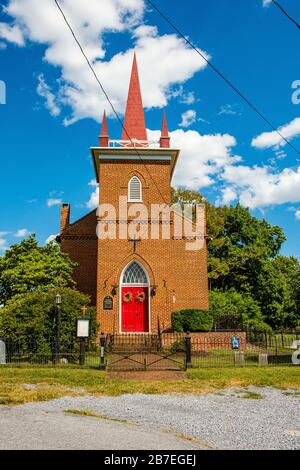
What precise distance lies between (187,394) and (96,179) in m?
20.3

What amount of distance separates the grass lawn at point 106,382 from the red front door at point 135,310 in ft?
24.5

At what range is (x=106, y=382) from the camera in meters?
11.6

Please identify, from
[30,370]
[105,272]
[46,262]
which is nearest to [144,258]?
[105,272]

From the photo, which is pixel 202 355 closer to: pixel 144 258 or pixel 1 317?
pixel 144 258

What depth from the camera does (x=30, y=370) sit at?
13297 mm

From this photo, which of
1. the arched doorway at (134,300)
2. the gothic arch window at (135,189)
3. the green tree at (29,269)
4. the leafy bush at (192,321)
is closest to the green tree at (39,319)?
the green tree at (29,269)

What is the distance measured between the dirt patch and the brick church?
7.58 metres

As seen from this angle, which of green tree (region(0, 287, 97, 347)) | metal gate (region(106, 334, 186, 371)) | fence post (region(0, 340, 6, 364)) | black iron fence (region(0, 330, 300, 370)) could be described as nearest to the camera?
metal gate (region(106, 334, 186, 371))

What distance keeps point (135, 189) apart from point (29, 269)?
6.97m

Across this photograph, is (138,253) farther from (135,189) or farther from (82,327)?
(82,327)

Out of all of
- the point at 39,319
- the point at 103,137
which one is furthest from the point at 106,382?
the point at 103,137

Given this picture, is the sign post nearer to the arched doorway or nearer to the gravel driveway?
the gravel driveway

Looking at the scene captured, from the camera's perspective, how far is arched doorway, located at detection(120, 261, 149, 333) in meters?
21.2

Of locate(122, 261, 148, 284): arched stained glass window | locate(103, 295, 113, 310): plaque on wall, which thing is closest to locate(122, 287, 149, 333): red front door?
locate(122, 261, 148, 284): arched stained glass window
